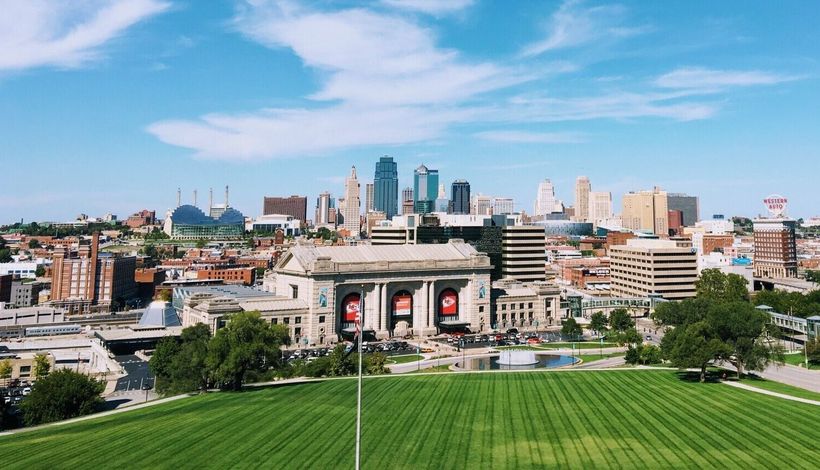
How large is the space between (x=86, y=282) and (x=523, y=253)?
120118 mm

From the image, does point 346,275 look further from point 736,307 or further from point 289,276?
point 736,307

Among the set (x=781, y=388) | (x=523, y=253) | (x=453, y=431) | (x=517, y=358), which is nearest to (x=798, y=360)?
(x=781, y=388)

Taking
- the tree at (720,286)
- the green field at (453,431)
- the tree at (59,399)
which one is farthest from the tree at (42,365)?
the tree at (720,286)

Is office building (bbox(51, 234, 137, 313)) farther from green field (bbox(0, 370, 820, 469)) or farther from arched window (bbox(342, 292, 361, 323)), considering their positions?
green field (bbox(0, 370, 820, 469))

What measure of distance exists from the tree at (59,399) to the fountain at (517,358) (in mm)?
52509

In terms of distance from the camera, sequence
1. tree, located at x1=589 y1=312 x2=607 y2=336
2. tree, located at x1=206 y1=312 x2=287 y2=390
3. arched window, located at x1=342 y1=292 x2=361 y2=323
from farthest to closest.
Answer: tree, located at x1=589 y1=312 x2=607 y2=336 < arched window, located at x1=342 y1=292 x2=361 y2=323 < tree, located at x1=206 y1=312 x2=287 y2=390

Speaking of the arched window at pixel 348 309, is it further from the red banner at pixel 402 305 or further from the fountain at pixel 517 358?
the fountain at pixel 517 358

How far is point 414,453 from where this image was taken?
143 ft

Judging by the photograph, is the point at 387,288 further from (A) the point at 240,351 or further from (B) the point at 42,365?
(B) the point at 42,365

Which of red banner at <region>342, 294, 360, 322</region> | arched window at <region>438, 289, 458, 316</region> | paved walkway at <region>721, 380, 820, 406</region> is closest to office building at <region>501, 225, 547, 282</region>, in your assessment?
arched window at <region>438, 289, 458, 316</region>

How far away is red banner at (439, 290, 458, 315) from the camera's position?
406ft

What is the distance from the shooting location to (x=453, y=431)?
49.0 m

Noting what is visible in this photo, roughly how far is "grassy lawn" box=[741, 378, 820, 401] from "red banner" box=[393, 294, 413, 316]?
211 ft

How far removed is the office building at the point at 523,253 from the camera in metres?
163
